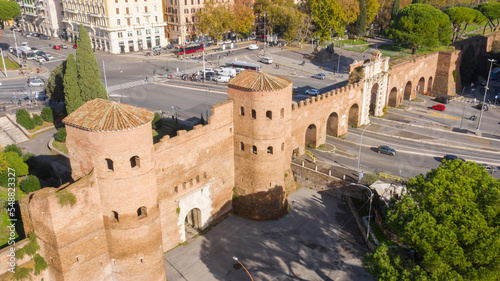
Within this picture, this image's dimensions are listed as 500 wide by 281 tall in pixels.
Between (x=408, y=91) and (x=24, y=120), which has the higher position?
(x=24, y=120)

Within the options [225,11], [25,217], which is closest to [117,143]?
[25,217]

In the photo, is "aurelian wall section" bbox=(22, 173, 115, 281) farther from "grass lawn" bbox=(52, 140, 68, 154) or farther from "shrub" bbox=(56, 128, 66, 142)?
"shrub" bbox=(56, 128, 66, 142)

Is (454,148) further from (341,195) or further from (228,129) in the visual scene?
(228,129)

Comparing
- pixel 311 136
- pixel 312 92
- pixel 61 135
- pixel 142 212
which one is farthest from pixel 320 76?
pixel 142 212

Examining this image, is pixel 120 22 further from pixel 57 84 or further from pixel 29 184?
pixel 29 184

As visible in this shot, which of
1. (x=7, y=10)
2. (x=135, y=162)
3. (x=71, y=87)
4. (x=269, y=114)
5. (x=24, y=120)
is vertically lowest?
(x=24, y=120)

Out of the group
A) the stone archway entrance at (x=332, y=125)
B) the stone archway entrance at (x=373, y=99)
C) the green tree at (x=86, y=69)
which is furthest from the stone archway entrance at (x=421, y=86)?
the green tree at (x=86, y=69)
